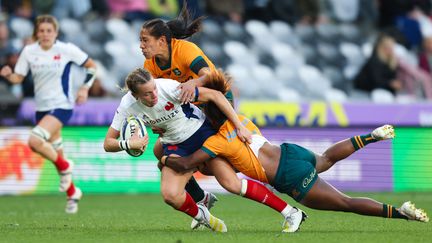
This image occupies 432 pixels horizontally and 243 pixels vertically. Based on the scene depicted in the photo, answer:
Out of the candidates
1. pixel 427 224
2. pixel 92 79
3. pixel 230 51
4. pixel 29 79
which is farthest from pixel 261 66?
pixel 427 224

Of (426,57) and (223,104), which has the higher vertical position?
(223,104)

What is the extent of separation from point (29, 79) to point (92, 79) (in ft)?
13.8

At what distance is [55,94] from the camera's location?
43.6 ft

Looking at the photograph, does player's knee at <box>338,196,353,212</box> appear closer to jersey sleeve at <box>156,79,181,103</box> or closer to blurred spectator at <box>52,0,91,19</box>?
jersey sleeve at <box>156,79,181,103</box>

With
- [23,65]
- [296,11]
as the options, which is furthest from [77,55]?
[296,11]

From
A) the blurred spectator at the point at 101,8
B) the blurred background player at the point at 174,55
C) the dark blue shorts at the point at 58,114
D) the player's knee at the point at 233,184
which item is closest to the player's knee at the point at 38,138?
the dark blue shorts at the point at 58,114

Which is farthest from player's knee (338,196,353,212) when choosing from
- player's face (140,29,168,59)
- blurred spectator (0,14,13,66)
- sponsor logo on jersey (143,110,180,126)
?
blurred spectator (0,14,13,66)

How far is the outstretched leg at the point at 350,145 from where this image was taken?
9602mm

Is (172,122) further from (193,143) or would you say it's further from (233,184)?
(233,184)

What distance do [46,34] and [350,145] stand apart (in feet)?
16.6

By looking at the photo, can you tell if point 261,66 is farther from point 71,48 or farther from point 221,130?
point 221,130

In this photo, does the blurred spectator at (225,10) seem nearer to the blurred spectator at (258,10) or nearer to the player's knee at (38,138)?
the blurred spectator at (258,10)

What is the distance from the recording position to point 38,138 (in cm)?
1299

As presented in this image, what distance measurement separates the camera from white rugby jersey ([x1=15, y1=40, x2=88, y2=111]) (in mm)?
13281
